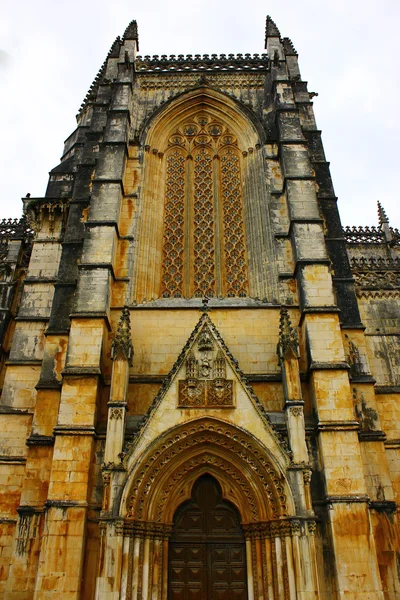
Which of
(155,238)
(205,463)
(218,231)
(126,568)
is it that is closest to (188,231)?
(218,231)

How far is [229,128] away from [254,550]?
14.6 metres

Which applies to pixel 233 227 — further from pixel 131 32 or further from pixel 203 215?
pixel 131 32

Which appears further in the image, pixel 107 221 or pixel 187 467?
pixel 107 221

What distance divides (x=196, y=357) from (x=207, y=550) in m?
4.48

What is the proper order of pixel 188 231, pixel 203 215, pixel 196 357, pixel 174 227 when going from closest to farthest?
pixel 196 357, pixel 188 231, pixel 174 227, pixel 203 215

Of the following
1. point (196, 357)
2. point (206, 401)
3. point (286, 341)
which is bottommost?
point (206, 401)

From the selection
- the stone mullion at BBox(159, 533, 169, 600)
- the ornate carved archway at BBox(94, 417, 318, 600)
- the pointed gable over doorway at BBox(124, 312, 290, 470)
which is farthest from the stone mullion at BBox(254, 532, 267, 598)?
the stone mullion at BBox(159, 533, 169, 600)

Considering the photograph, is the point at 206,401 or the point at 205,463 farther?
the point at 205,463

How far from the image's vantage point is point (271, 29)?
21406mm

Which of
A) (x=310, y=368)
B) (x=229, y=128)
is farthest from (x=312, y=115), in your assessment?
(x=310, y=368)

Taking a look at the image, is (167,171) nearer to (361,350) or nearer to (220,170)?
(220,170)

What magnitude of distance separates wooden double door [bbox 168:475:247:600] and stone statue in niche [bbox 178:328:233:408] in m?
2.04

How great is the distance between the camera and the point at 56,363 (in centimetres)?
1405

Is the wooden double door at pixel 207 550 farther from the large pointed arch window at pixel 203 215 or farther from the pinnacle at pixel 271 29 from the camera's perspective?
the pinnacle at pixel 271 29
